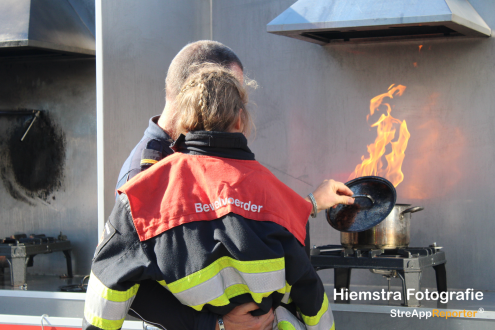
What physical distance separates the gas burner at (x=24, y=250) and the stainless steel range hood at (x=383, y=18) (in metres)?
2.35

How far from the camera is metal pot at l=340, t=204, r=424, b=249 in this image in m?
2.52

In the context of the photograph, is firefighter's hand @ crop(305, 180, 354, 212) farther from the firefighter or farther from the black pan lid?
the black pan lid

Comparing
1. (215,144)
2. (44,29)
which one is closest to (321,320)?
(215,144)

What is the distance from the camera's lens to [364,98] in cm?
Answer: 329


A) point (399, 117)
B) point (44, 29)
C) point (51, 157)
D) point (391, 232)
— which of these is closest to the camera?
point (391, 232)

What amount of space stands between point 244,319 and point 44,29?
10.3 feet

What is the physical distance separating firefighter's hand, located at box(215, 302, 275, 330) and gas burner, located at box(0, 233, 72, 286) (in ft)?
9.67

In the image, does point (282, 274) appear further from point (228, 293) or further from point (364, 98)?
point (364, 98)

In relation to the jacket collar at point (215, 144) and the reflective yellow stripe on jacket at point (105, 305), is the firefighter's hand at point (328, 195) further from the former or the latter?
the reflective yellow stripe on jacket at point (105, 305)

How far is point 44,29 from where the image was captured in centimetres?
378

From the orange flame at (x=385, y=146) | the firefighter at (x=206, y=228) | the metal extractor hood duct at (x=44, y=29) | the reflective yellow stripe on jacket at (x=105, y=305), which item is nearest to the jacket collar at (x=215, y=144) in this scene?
the firefighter at (x=206, y=228)

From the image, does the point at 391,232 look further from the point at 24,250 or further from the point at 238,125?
the point at 24,250

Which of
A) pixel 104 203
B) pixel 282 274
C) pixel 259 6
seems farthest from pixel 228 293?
pixel 259 6

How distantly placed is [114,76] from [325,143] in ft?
4.33
